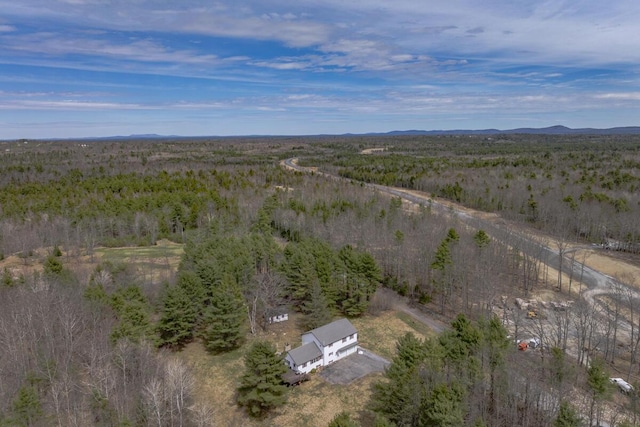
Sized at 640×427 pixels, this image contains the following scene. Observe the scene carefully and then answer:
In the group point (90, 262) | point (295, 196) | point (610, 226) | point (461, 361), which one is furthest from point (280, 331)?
point (610, 226)

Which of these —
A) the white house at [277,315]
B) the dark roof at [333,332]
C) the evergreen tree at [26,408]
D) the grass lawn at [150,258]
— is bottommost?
the white house at [277,315]

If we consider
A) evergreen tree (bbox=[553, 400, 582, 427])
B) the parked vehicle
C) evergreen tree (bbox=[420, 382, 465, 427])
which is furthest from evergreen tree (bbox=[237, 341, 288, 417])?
the parked vehicle

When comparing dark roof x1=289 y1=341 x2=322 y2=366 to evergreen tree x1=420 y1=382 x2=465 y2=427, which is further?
dark roof x1=289 y1=341 x2=322 y2=366

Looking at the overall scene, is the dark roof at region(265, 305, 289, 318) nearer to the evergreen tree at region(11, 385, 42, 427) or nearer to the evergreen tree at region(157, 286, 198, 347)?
the evergreen tree at region(157, 286, 198, 347)

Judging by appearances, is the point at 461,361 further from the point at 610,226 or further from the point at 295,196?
the point at 295,196

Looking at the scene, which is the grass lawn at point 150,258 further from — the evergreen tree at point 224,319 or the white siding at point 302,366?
the white siding at point 302,366

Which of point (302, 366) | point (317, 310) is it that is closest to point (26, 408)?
point (302, 366)

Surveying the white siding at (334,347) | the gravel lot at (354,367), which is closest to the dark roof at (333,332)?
the white siding at (334,347)
